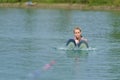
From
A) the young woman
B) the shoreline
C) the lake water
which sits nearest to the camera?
the lake water

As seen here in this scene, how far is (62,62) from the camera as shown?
73.3 ft

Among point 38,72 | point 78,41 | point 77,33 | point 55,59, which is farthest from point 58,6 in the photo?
point 38,72

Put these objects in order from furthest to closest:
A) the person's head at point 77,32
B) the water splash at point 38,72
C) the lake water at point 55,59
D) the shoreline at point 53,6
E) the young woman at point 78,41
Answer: the shoreline at point 53,6, the young woman at point 78,41, the person's head at point 77,32, the lake water at point 55,59, the water splash at point 38,72

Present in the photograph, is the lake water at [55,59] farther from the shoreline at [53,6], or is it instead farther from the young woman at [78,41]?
the shoreline at [53,6]

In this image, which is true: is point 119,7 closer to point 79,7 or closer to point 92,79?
point 79,7

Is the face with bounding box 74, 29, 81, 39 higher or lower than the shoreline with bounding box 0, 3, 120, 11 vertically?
higher

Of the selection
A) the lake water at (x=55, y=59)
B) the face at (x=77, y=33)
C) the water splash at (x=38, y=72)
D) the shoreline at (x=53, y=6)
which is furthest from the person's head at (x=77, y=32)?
the shoreline at (x=53, y=6)

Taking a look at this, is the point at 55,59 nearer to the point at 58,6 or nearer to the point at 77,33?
the point at 77,33

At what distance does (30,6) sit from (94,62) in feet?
263

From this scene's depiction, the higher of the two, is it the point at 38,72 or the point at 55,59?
the point at 38,72

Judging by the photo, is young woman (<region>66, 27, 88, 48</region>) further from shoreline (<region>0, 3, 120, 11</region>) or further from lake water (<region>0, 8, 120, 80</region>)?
shoreline (<region>0, 3, 120, 11</region>)

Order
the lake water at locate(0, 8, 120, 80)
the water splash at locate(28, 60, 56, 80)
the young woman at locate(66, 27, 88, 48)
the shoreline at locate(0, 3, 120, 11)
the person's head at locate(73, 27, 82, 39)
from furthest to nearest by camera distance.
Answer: the shoreline at locate(0, 3, 120, 11)
the young woman at locate(66, 27, 88, 48)
the person's head at locate(73, 27, 82, 39)
the lake water at locate(0, 8, 120, 80)
the water splash at locate(28, 60, 56, 80)

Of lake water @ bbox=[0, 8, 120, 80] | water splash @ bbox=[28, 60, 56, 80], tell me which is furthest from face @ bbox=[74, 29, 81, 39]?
water splash @ bbox=[28, 60, 56, 80]

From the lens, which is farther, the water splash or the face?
the face
